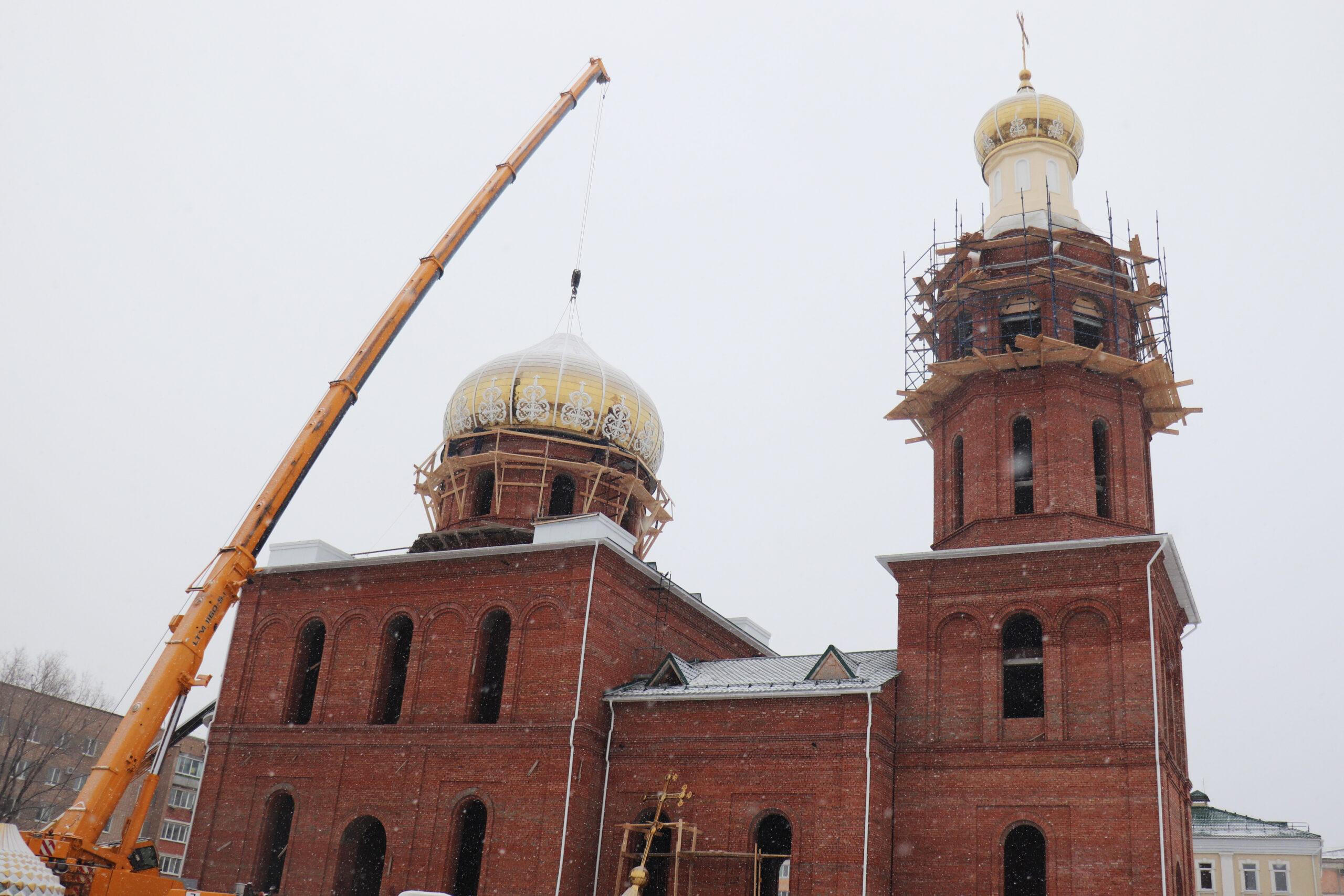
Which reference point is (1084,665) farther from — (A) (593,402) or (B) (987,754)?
(A) (593,402)

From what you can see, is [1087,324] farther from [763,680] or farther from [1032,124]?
[763,680]

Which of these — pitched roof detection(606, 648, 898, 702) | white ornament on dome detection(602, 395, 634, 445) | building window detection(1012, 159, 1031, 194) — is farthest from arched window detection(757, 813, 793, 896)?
building window detection(1012, 159, 1031, 194)

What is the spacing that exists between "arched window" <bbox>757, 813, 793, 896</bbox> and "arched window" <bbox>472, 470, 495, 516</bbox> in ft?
35.1

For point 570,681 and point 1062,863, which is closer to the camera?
point 1062,863

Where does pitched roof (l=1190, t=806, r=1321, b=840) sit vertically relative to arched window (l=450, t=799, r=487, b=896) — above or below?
above

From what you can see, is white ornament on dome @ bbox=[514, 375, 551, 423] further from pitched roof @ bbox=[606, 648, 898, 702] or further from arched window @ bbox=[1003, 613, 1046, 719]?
arched window @ bbox=[1003, 613, 1046, 719]

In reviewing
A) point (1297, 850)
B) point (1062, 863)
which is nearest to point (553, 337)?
point (1062, 863)

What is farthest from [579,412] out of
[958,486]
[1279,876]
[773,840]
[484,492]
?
[1279,876]

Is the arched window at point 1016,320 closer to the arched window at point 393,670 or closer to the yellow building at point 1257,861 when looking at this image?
the arched window at point 393,670

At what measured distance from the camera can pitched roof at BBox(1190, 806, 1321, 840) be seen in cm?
4406

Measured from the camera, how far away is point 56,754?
45938 millimetres

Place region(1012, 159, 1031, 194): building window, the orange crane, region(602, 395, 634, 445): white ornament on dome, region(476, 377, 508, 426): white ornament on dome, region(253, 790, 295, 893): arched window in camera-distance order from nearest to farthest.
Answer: the orange crane → region(253, 790, 295, 893): arched window → region(1012, 159, 1031, 194): building window → region(476, 377, 508, 426): white ornament on dome → region(602, 395, 634, 445): white ornament on dome

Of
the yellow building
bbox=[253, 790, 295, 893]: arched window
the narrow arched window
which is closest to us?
the narrow arched window

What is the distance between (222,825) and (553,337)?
1378cm
